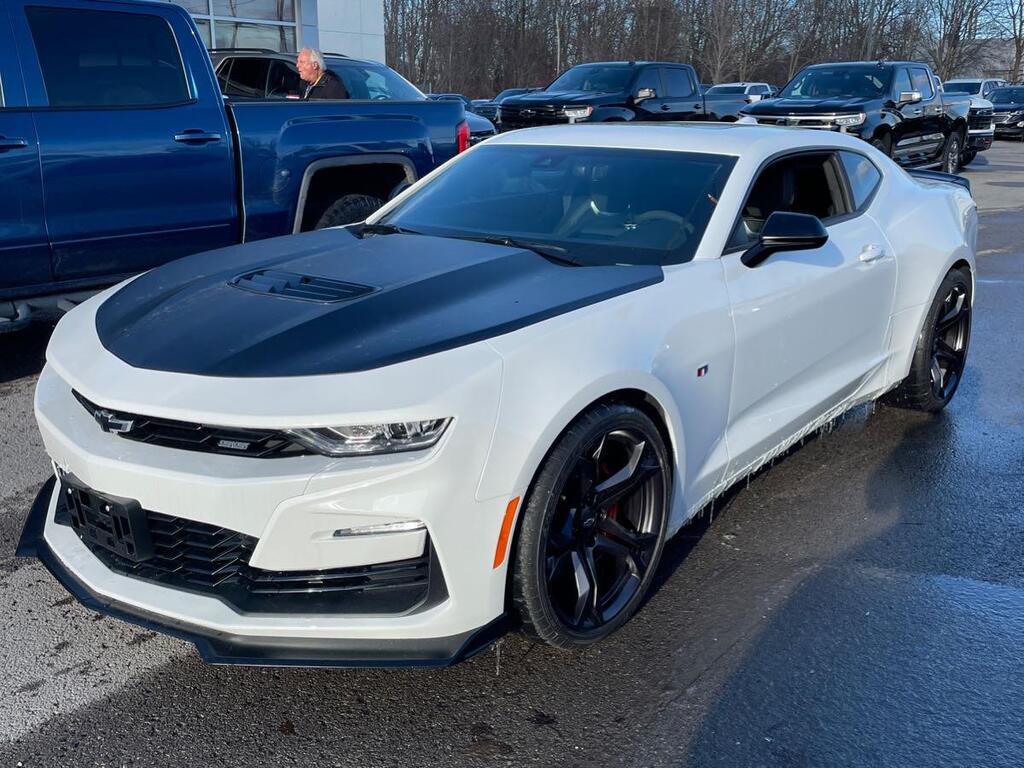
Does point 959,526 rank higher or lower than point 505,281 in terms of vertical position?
lower

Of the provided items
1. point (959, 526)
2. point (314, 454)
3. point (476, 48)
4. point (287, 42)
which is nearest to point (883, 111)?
point (287, 42)

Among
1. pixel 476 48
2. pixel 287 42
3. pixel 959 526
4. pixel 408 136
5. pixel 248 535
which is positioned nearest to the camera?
pixel 248 535

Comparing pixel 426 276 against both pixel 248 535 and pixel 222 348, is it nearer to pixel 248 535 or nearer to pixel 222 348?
pixel 222 348

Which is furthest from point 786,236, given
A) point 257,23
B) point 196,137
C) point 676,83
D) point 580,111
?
point 257,23

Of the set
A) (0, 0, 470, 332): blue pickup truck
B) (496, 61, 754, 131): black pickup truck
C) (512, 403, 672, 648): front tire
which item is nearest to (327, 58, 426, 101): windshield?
(0, 0, 470, 332): blue pickup truck

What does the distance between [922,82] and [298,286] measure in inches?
617

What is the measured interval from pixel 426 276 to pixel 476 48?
2124 inches

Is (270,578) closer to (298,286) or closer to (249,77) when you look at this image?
(298,286)

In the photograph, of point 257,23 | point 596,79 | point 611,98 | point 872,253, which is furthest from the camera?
point 257,23

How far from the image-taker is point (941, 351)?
209 inches

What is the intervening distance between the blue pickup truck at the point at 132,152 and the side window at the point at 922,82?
12.2m

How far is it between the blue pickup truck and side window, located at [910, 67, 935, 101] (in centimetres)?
1220

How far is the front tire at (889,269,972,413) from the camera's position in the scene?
5027 millimetres

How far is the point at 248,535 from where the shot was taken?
251 centimetres
